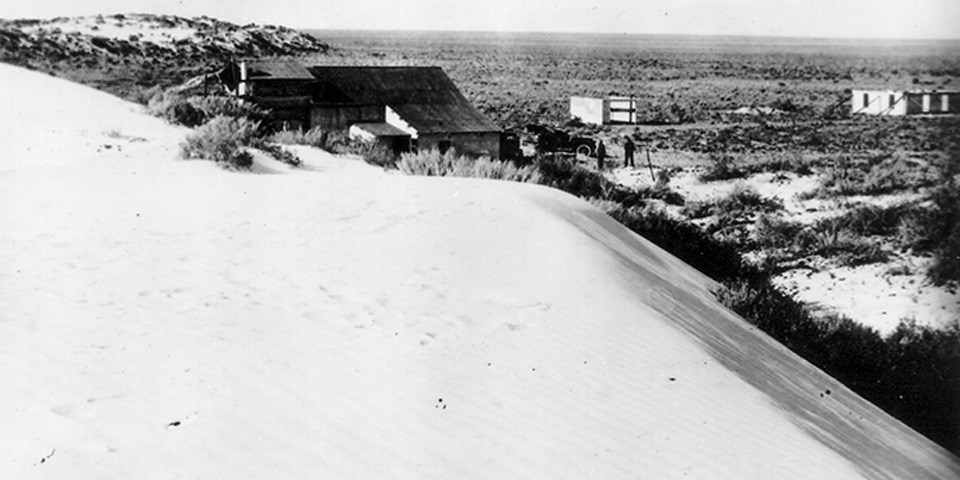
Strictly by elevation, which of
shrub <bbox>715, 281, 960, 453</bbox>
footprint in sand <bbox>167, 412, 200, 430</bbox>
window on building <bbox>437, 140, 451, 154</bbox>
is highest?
footprint in sand <bbox>167, 412, 200, 430</bbox>

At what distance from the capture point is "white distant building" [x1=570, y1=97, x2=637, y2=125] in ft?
149

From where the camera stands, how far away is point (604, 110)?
150 ft

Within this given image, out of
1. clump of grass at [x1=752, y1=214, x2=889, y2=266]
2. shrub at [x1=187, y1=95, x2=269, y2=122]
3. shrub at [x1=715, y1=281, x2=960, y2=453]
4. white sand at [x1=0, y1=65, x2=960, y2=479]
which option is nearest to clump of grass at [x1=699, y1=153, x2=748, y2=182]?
clump of grass at [x1=752, y1=214, x2=889, y2=266]

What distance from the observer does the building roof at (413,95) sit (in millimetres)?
27719

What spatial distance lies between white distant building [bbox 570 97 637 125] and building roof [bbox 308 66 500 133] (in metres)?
16.4

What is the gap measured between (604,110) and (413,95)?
1842 centimetres

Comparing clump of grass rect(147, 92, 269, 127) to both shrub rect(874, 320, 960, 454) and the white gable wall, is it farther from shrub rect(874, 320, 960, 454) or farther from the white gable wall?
shrub rect(874, 320, 960, 454)

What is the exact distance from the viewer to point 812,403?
28.9 feet

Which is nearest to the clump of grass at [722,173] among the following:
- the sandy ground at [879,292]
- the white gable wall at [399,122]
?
the sandy ground at [879,292]

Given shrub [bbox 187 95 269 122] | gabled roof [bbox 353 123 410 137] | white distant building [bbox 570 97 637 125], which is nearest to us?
shrub [bbox 187 95 269 122]

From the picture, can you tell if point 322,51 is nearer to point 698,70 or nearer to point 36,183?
point 698,70

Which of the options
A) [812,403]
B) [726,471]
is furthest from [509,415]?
[812,403]

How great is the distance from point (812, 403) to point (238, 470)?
5.32m

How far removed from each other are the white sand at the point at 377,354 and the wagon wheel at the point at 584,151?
20241 millimetres
